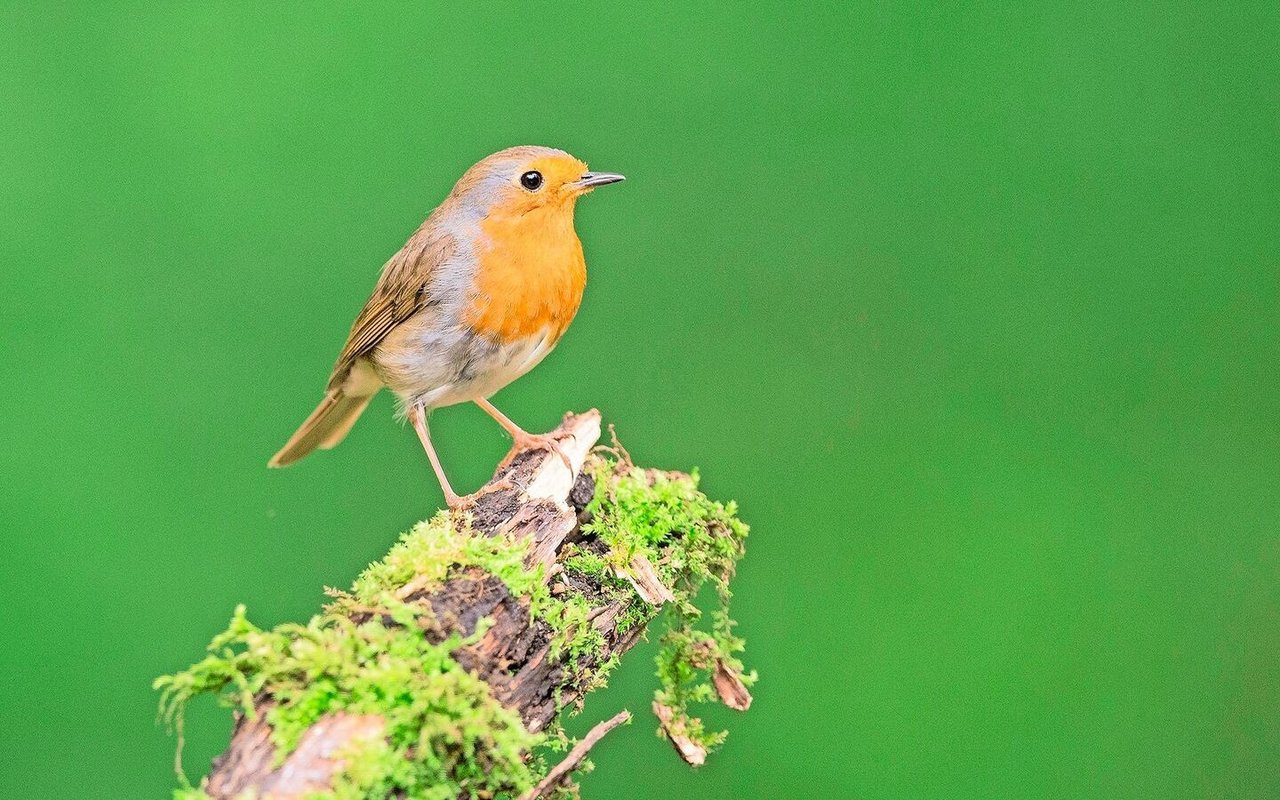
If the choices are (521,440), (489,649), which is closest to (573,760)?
(489,649)

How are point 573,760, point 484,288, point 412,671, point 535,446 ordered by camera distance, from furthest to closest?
point 484,288, point 535,446, point 573,760, point 412,671

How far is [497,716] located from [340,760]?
321 millimetres

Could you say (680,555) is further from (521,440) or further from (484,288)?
(484,288)

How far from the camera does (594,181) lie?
4.20 m

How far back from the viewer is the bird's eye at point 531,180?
165 inches

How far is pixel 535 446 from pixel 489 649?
4.48 ft

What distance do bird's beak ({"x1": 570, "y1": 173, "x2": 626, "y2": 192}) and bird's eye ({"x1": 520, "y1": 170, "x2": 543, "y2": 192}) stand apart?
109 mm

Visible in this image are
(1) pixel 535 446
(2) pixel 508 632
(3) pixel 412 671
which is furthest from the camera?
(1) pixel 535 446

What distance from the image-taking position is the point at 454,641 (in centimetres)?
237

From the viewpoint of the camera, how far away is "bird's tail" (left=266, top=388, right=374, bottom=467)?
4.79 m

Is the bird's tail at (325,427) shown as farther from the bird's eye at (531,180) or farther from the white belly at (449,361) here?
the bird's eye at (531,180)

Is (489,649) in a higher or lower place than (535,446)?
lower

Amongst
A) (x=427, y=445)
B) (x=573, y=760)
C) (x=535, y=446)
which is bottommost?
→ (x=573, y=760)

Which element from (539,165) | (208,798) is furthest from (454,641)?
(539,165)
